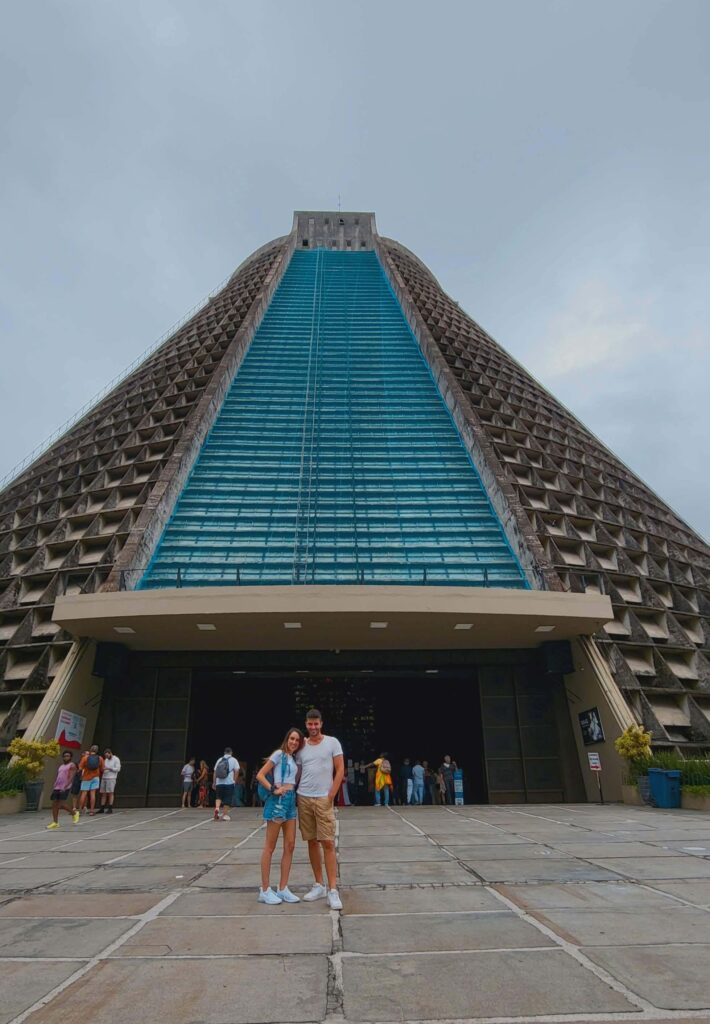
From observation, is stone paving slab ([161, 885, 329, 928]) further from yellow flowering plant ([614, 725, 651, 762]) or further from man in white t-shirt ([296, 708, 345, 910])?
yellow flowering plant ([614, 725, 651, 762])

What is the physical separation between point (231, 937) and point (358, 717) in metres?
25.2

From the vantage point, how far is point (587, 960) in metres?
3.85

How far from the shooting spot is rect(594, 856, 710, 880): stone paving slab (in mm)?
6434

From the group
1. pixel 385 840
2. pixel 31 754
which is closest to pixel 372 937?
pixel 385 840

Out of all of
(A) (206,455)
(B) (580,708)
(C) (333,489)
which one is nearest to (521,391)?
(C) (333,489)

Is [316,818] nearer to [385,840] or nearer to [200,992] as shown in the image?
[200,992]

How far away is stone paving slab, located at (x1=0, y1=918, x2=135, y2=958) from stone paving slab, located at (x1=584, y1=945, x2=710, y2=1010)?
3.37 m

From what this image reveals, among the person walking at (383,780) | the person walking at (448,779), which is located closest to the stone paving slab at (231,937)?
the person walking at (383,780)

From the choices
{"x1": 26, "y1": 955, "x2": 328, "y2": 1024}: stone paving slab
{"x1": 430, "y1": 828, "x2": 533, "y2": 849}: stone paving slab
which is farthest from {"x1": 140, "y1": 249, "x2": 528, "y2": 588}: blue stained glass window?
{"x1": 26, "y1": 955, "x2": 328, "y2": 1024}: stone paving slab

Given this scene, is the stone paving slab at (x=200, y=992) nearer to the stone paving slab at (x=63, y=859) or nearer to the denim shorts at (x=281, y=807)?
the denim shorts at (x=281, y=807)

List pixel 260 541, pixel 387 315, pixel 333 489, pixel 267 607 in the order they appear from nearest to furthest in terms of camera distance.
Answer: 1. pixel 267 607
2. pixel 260 541
3. pixel 333 489
4. pixel 387 315

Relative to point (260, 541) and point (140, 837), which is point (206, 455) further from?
point (140, 837)

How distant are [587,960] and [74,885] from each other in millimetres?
5215

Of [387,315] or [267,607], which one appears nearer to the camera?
[267,607]
